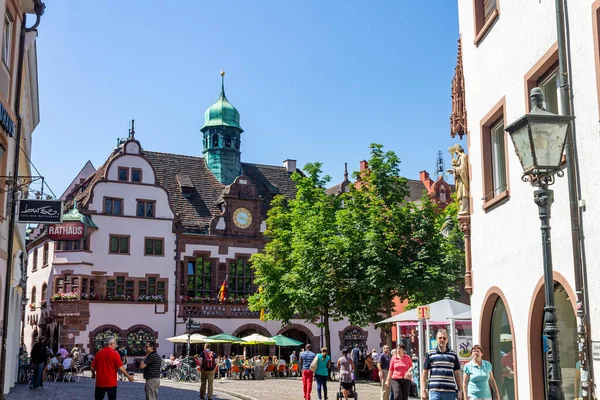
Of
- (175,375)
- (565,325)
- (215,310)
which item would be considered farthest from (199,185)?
(565,325)

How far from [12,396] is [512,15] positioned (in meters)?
17.9

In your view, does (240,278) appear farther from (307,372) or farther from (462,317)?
(462,317)

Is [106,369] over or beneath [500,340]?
beneath

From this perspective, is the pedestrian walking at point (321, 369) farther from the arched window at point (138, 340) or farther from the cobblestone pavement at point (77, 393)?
the arched window at point (138, 340)

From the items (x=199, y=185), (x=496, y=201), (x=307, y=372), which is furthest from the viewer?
(x=199, y=185)

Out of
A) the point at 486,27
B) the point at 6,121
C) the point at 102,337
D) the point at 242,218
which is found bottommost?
the point at 102,337

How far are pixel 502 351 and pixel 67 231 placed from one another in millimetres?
14698

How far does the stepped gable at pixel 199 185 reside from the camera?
168 ft

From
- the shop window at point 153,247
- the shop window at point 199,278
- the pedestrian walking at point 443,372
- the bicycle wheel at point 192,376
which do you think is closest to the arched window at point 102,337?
the shop window at point 153,247

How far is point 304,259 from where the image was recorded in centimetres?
3472

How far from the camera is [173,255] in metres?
48.8

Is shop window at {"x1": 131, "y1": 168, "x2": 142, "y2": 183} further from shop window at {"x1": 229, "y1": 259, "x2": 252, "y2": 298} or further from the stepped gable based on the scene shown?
shop window at {"x1": 229, "y1": 259, "x2": 252, "y2": 298}

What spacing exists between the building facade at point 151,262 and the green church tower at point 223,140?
203cm

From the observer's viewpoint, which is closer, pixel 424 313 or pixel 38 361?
pixel 424 313
